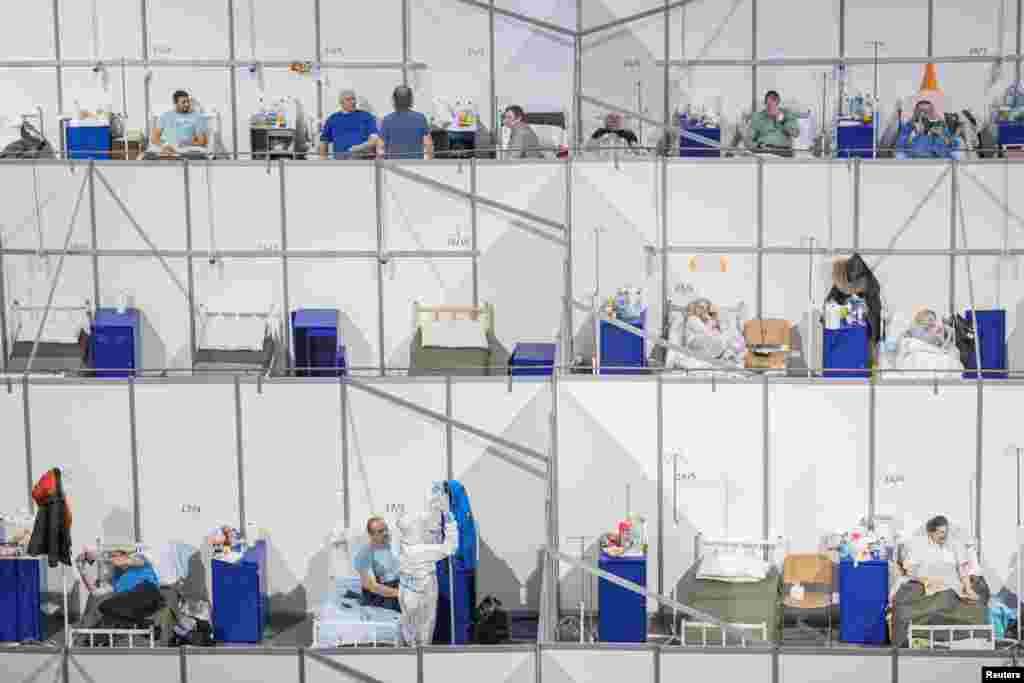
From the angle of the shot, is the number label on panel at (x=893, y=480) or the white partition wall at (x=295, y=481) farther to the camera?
the white partition wall at (x=295, y=481)

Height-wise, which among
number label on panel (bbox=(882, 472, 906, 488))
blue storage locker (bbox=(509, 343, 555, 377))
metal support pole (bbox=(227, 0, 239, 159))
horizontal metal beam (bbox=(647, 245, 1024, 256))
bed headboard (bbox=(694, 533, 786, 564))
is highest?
metal support pole (bbox=(227, 0, 239, 159))

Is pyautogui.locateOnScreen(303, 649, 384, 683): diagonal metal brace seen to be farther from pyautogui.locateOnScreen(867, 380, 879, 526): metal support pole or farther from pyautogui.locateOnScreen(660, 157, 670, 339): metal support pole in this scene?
pyautogui.locateOnScreen(660, 157, 670, 339): metal support pole

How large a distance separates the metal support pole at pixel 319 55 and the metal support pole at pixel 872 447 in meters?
6.11

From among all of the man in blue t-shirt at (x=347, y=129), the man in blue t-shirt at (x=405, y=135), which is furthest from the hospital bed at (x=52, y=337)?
the man in blue t-shirt at (x=405, y=135)

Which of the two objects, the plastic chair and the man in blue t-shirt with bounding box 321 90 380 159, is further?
the man in blue t-shirt with bounding box 321 90 380 159

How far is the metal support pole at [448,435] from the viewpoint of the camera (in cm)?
1780

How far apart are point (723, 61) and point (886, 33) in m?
1.45

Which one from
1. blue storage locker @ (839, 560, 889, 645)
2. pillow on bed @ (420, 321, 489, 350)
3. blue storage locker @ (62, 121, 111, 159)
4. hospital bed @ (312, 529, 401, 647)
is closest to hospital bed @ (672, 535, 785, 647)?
blue storage locker @ (839, 560, 889, 645)

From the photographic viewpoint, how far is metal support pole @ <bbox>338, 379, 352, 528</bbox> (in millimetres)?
17750

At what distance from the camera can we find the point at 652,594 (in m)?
16.3

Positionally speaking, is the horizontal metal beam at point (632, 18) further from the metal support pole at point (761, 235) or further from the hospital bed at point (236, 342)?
the hospital bed at point (236, 342)

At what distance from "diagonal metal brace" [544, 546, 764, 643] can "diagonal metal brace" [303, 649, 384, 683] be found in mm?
1594

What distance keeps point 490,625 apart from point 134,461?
3.06 metres

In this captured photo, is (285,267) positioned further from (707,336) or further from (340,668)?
(340,668)
